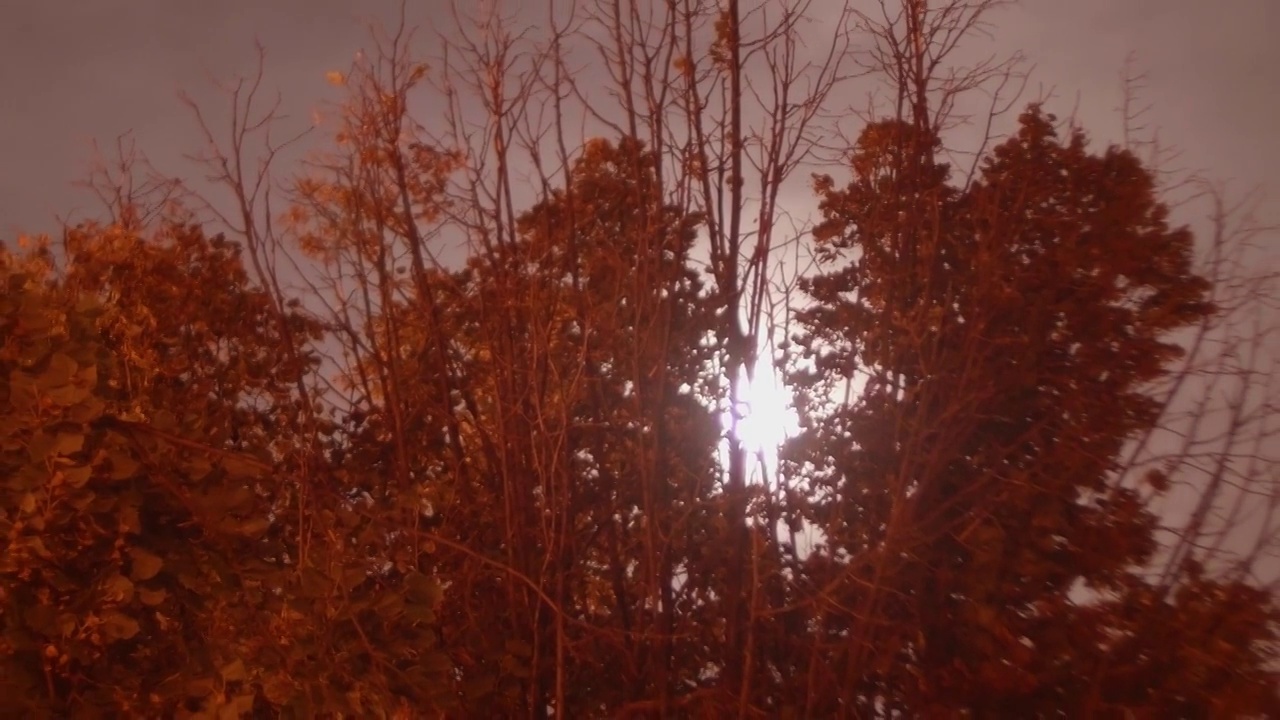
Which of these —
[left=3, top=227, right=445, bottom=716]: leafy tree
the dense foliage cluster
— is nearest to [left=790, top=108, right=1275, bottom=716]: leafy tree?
the dense foliage cluster

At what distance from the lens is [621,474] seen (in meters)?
5.30

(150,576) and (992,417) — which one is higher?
(992,417)

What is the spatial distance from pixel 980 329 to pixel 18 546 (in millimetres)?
3731

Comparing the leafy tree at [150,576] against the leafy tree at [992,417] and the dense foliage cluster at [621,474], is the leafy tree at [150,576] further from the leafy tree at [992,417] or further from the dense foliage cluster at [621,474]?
the leafy tree at [992,417]

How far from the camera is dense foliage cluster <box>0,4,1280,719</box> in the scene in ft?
10.7

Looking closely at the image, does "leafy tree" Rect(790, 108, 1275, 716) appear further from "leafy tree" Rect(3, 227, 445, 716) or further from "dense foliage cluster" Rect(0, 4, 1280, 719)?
"leafy tree" Rect(3, 227, 445, 716)

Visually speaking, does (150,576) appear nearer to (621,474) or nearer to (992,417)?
(621,474)

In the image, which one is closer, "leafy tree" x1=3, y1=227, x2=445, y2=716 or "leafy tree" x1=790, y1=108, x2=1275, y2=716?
"leafy tree" x1=3, y1=227, x2=445, y2=716

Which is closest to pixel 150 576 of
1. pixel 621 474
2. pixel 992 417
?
A: pixel 621 474

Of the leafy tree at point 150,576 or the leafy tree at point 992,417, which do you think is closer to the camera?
the leafy tree at point 150,576

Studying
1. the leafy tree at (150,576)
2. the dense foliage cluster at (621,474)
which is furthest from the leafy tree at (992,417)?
the leafy tree at (150,576)

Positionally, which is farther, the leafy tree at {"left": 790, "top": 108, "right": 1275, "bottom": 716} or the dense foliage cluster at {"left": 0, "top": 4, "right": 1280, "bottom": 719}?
the leafy tree at {"left": 790, "top": 108, "right": 1275, "bottom": 716}

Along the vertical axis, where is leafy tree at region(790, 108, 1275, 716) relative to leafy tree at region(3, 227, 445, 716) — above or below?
above

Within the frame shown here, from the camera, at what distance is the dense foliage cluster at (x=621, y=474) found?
3.27 m
